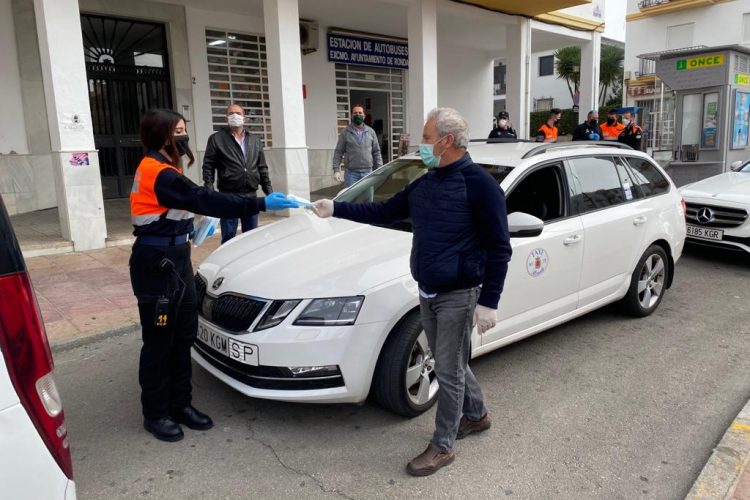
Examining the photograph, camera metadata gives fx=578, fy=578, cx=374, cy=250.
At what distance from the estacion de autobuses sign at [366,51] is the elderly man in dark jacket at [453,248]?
454 inches

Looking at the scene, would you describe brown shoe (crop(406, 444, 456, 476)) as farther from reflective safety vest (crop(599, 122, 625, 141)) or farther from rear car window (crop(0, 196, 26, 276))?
reflective safety vest (crop(599, 122, 625, 141))

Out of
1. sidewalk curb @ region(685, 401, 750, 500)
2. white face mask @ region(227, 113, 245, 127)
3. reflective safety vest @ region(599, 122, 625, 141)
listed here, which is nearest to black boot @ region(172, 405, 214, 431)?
sidewalk curb @ region(685, 401, 750, 500)

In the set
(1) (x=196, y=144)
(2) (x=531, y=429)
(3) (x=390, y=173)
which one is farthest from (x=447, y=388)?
(1) (x=196, y=144)

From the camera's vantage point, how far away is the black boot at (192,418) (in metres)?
3.27

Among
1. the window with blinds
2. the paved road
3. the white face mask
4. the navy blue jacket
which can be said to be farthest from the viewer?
the window with blinds

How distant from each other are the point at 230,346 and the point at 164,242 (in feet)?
2.14

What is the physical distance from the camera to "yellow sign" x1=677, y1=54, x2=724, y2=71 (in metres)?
12.2

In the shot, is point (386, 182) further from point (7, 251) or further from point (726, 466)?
point (7, 251)

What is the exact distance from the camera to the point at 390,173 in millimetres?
4727

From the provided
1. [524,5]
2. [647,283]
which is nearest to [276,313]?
[647,283]

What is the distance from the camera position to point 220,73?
1173 centimetres

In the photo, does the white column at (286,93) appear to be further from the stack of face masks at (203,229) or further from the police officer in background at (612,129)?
the police officer in background at (612,129)

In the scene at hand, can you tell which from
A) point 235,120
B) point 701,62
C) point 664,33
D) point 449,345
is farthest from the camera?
point 664,33

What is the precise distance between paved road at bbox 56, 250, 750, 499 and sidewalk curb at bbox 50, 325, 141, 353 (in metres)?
0.07
